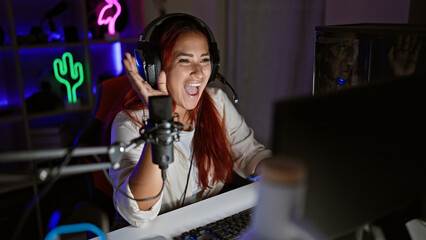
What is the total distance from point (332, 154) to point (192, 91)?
92cm

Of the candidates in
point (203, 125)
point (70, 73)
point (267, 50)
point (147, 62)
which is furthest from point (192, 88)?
point (70, 73)

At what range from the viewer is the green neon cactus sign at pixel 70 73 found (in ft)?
8.14

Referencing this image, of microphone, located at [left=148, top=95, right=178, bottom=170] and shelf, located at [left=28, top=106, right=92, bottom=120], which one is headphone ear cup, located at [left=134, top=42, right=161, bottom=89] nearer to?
microphone, located at [left=148, top=95, right=178, bottom=170]

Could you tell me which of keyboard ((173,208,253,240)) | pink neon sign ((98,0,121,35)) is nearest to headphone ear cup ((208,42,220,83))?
keyboard ((173,208,253,240))

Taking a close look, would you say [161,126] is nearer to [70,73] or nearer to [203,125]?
[203,125]

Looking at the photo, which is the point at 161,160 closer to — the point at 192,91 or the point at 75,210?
the point at 75,210

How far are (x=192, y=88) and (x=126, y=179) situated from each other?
49 cm

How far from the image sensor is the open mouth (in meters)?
1.35

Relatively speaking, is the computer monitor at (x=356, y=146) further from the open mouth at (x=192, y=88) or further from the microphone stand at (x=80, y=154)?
Result: the open mouth at (x=192, y=88)

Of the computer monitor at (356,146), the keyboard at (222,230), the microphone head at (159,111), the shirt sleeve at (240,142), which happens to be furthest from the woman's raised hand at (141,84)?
the shirt sleeve at (240,142)

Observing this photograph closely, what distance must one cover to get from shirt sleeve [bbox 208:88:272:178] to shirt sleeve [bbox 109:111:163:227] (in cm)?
44

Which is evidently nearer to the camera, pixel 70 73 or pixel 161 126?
pixel 161 126

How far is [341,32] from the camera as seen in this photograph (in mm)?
1135

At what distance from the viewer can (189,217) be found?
992 mm
